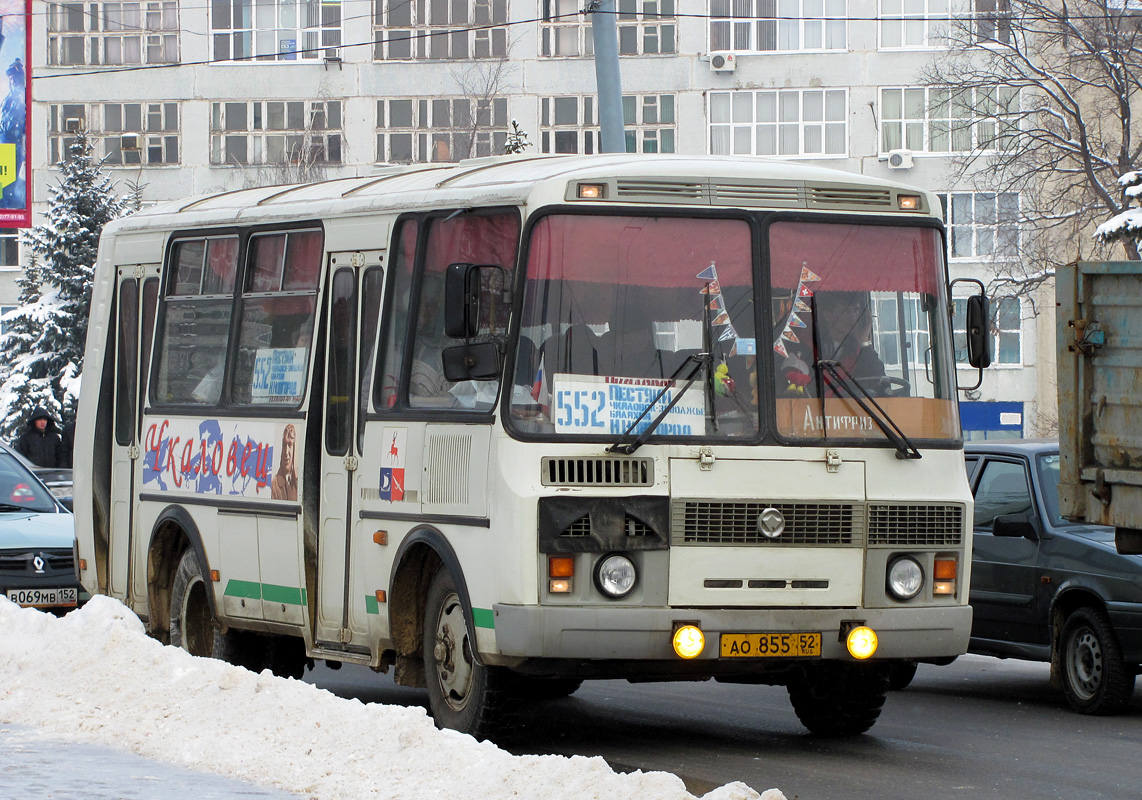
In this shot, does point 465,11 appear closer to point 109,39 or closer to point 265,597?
point 109,39

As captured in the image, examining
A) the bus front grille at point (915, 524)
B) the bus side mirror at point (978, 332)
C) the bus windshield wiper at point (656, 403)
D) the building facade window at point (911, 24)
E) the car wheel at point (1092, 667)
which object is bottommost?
the car wheel at point (1092, 667)

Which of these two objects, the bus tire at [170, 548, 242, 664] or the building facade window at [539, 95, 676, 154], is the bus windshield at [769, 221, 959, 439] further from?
the building facade window at [539, 95, 676, 154]

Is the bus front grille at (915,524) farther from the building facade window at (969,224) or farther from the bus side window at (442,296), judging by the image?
the building facade window at (969,224)

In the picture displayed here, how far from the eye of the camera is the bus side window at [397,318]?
10.1 m

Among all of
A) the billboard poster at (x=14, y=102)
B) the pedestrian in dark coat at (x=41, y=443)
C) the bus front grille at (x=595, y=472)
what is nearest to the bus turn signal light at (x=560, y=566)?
the bus front grille at (x=595, y=472)

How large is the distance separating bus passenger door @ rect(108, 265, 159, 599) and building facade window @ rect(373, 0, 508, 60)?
1983 inches

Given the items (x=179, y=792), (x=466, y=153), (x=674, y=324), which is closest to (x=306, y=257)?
(x=674, y=324)

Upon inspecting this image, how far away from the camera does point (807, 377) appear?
30.6 feet

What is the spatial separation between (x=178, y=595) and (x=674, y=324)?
4669 mm

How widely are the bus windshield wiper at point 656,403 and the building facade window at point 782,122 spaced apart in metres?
51.8

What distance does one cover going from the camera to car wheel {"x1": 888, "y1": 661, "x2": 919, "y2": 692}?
10109 millimetres

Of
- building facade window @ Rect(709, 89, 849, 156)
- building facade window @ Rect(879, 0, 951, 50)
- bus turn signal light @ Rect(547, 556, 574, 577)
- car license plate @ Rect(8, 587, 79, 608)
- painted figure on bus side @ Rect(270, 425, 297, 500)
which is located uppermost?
building facade window @ Rect(879, 0, 951, 50)

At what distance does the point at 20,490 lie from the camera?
15.7m

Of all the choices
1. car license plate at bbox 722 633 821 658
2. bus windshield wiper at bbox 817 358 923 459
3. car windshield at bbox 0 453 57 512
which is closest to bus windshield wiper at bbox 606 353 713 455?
bus windshield wiper at bbox 817 358 923 459
